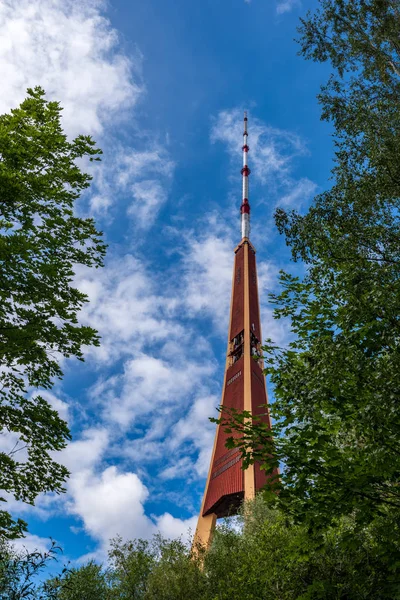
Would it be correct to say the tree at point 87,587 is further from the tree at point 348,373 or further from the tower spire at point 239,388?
the tree at point 348,373

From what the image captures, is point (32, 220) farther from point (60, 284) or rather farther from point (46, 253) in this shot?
point (60, 284)

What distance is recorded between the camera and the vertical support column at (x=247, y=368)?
31.7 meters

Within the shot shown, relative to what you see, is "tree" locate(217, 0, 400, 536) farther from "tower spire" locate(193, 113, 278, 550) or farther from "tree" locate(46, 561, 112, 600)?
"tree" locate(46, 561, 112, 600)

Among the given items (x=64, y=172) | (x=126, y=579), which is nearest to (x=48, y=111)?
(x=64, y=172)

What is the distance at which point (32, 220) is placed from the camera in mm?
12023

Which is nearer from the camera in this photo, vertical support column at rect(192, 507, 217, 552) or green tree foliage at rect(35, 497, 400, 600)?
→ green tree foliage at rect(35, 497, 400, 600)

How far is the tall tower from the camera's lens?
34.2 meters

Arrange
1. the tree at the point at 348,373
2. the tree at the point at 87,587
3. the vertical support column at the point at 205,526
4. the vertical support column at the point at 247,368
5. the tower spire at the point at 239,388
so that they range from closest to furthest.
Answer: the tree at the point at 348,373
the tree at the point at 87,587
the vertical support column at the point at 247,368
the tower spire at the point at 239,388
the vertical support column at the point at 205,526

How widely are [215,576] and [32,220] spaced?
14049 mm

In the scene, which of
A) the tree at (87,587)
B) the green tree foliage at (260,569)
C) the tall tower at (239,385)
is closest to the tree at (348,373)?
the green tree foliage at (260,569)

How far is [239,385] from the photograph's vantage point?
143 ft

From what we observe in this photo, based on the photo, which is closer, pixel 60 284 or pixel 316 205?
pixel 60 284

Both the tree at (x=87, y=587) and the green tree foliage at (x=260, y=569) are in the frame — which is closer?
the green tree foliage at (x=260, y=569)

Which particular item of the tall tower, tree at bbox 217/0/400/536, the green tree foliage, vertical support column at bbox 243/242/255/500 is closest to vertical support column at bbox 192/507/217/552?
the tall tower
